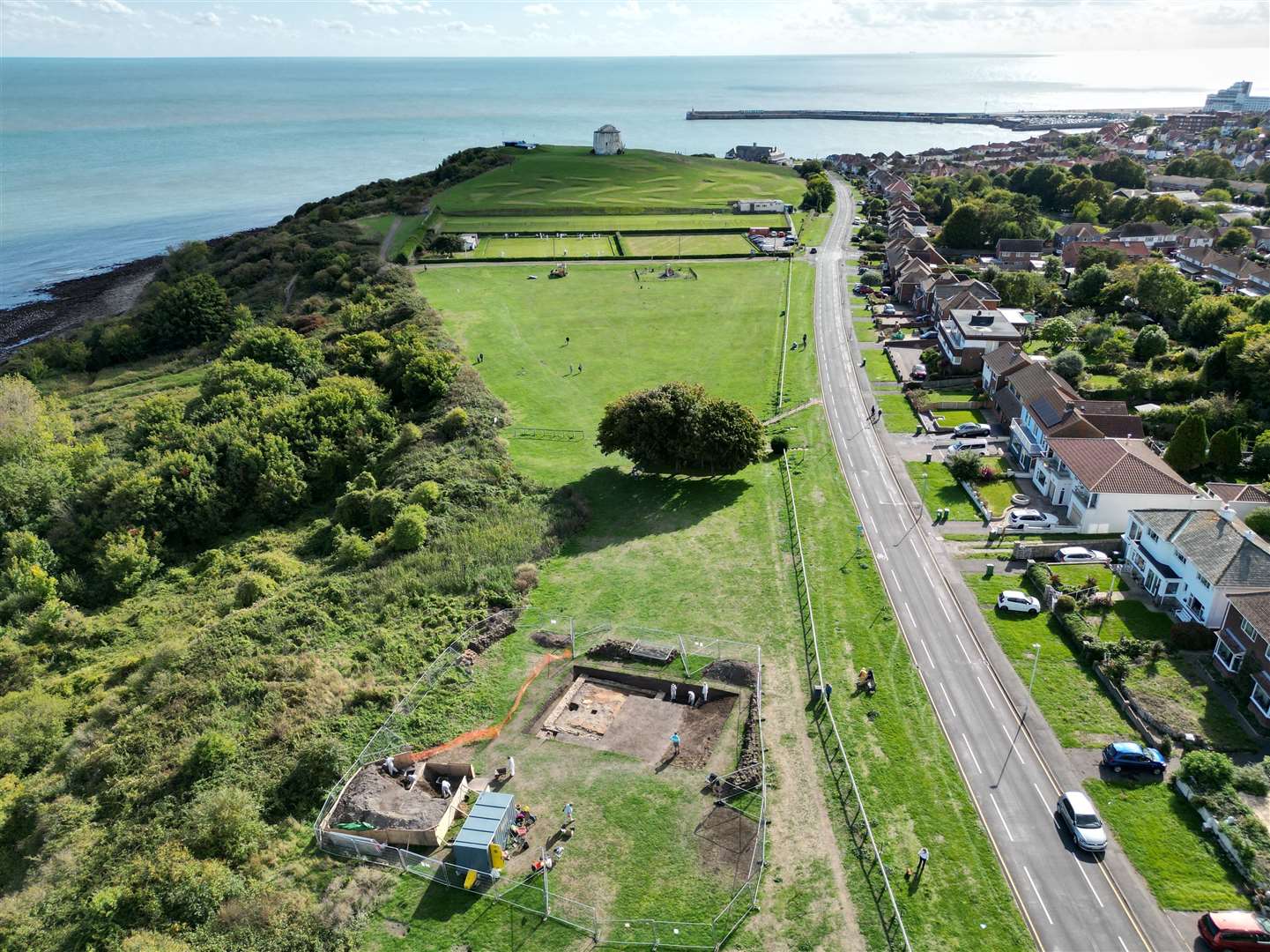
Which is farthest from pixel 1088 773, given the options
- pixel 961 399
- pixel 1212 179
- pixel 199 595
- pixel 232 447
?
pixel 1212 179

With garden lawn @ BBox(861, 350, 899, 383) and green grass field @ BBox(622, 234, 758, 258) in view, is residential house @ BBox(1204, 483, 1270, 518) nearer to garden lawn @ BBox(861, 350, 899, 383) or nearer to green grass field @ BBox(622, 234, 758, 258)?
garden lawn @ BBox(861, 350, 899, 383)

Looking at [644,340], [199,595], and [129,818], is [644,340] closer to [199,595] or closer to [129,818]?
[199,595]

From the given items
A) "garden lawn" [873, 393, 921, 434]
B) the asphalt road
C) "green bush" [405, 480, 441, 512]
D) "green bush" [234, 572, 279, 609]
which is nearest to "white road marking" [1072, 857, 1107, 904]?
the asphalt road

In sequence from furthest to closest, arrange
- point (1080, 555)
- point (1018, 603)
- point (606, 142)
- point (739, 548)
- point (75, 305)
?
point (606, 142) < point (75, 305) < point (739, 548) < point (1080, 555) < point (1018, 603)

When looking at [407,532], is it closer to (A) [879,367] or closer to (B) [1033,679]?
(B) [1033,679]

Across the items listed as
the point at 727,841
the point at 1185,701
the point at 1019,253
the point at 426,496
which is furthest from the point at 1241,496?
the point at 1019,253

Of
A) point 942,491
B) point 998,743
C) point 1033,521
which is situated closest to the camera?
point 998,743
